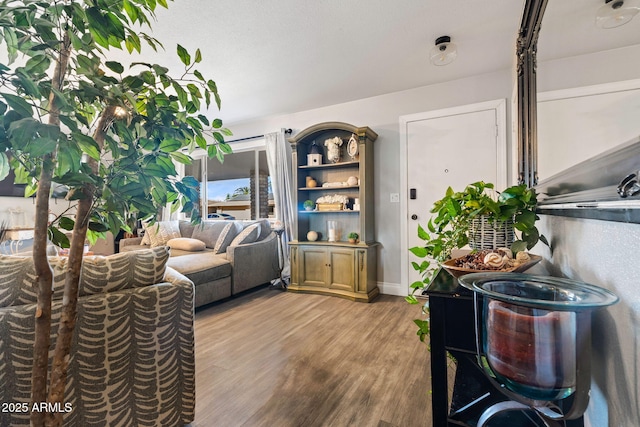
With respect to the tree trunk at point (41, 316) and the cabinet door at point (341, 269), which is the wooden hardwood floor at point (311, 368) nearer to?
the cabinet door at point (341, 269)

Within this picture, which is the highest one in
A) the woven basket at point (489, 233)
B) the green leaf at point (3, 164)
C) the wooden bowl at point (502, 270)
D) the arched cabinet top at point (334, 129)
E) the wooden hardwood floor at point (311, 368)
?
the arched cabinet top at point (334, 129)

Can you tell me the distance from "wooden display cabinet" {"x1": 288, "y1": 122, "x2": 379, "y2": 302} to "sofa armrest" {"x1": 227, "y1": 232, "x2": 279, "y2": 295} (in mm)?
425

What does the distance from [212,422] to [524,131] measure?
6.95 feet

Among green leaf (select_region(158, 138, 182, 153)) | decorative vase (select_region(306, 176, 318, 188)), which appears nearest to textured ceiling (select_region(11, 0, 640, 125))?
decorative vase (select_region(306, 176, 318, 188))

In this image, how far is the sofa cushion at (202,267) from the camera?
108 inches

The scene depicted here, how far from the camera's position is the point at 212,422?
1.32 metres

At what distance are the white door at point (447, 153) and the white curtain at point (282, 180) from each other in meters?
1.60

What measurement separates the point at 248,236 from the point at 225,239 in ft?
1.16

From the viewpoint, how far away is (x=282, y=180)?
393 centimetres

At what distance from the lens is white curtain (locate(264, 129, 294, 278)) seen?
151 inches

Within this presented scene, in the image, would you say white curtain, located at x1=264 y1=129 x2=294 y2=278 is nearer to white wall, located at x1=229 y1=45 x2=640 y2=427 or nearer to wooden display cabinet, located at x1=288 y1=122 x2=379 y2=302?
wooden display cabinet, located at x1=288 y1=122 x2=379 y2=302

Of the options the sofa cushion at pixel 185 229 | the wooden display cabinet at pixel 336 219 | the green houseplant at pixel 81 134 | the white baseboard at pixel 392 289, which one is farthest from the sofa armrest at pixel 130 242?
the green houseplant at pixel 81 134

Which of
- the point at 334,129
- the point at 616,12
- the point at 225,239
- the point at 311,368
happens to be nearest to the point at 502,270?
the point at 616,12

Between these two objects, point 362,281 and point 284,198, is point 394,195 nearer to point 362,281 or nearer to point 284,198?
point 362,281
